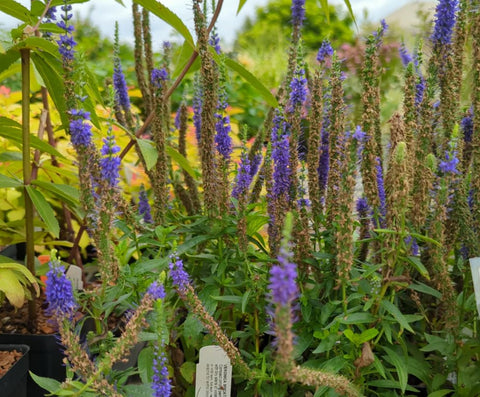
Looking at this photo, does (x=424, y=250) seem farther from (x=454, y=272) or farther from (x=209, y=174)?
(x=209, y=174)

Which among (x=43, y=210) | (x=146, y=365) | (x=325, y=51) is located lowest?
(x=146, y=365)

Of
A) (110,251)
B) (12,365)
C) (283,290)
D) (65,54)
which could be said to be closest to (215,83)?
(65,54)

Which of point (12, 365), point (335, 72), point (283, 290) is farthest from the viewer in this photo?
Answer: point (12, 365)

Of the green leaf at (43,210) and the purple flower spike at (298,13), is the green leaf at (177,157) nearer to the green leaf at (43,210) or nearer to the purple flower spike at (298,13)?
the green leaf at (43,210)

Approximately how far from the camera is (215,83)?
1.33m

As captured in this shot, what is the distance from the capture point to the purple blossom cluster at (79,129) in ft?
3.32

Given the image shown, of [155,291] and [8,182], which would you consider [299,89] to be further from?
[8,182]

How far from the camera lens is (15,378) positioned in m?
1.40

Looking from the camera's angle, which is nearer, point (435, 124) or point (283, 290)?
point (283, 290)

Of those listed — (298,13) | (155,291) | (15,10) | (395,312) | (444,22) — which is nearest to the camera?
(155,291)

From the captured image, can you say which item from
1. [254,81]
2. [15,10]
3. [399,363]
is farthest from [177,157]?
[399,363]

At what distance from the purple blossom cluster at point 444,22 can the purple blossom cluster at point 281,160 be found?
463 millimetres

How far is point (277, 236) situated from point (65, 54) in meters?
0.60

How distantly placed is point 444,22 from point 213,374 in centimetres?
103
